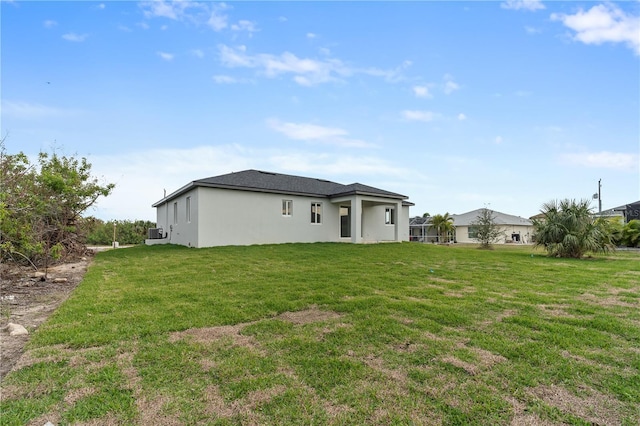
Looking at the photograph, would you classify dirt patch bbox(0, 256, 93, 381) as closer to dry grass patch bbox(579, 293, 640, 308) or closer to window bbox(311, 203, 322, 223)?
dry grass patch bbox(579, 293, 640, 308)

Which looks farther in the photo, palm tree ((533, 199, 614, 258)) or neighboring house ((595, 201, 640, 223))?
neighboring house ((595, 201, 640, 223))

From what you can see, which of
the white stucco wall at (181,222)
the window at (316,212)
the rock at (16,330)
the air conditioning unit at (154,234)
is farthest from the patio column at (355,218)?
the rock at (16,330)

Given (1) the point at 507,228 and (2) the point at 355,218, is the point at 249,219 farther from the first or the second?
(1) the point at 507,228

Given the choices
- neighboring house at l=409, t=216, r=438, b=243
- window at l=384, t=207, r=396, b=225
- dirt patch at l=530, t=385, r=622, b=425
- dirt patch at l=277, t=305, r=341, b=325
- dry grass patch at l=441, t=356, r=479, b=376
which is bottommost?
dirt patch at l=530, t=385, r=622, b=425

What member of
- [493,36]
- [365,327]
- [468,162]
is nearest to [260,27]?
[493,36]

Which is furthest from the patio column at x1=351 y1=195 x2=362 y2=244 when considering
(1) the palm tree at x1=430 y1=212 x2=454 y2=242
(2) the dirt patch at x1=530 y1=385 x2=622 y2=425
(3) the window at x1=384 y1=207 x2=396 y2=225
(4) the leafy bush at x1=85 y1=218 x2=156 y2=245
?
(1) the palm tree at x1=430 y1=212 x2=454 y2=242

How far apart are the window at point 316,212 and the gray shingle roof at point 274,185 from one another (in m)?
0.66

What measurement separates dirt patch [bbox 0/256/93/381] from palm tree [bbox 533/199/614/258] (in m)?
17.6

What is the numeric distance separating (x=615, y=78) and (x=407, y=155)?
9105 millimetres

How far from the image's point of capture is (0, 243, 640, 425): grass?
2266 millimetres

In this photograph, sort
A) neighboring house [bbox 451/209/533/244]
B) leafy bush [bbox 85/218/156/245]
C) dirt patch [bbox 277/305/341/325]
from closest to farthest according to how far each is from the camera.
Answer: dirt patch [bbox 277/305/341/325] → leafy bush [bbox 85/218/156/245] → neighboring house [bbox 451/209/533/244]

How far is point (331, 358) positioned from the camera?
3.09m

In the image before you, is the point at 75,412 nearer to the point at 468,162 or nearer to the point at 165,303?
the point at 165,303

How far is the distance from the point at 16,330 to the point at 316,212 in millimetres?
15344
